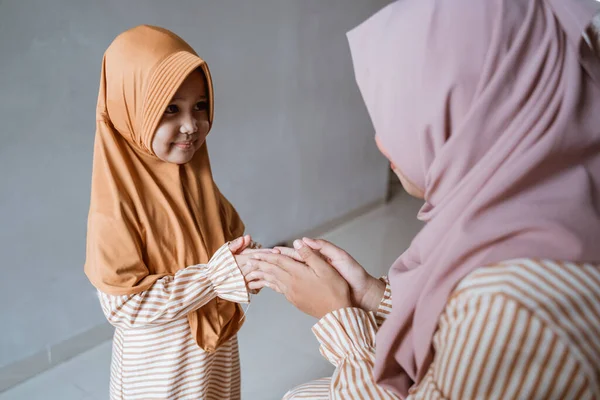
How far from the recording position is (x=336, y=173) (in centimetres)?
355

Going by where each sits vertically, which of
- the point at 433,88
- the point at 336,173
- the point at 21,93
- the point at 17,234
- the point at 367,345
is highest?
the point at 433,88

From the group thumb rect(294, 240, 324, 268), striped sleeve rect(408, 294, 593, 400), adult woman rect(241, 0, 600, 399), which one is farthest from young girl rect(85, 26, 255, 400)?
striped sleeve rect(408, 294, 593, 400)

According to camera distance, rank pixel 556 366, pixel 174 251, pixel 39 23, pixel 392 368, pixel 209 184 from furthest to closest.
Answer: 1. pixel 39 23
2. pixel 209 184
3. pixel 174 251
4. pixel 392 368
5. pixel 556 366

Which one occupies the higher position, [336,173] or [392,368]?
[392,368]

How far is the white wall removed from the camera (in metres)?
1.77

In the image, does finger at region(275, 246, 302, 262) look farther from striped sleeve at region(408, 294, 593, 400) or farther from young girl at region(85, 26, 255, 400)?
striped sleeve at region(408, 294, 593, 400)

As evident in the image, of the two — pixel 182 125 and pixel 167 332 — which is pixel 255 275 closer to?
pixel 167 332

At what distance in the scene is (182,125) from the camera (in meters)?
1.17

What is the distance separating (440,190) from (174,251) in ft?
2.30

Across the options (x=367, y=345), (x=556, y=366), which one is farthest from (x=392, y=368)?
(x=556, y=366)

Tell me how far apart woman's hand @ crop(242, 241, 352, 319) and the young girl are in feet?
0.18

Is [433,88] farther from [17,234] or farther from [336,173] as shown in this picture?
[336,173]

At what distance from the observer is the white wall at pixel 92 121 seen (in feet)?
5.80

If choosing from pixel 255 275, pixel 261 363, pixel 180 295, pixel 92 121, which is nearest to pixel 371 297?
pixel 255 275
